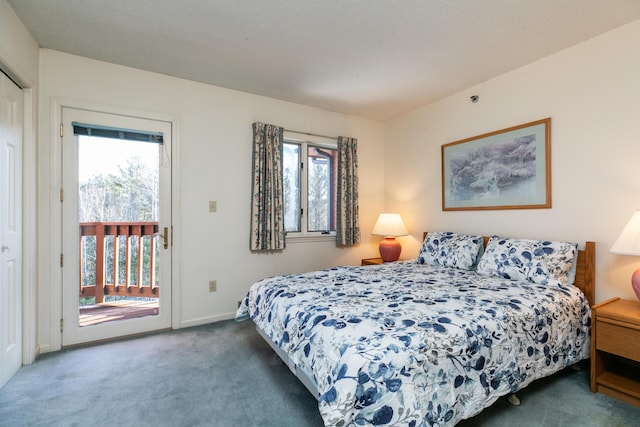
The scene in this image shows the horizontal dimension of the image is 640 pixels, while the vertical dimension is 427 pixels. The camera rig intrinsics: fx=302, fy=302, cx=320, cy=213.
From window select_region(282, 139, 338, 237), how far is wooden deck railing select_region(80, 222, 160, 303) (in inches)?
58.2

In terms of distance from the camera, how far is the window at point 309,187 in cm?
369

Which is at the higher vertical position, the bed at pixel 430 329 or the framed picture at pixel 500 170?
the framed picture at pixel 500 170

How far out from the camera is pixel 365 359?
122cm

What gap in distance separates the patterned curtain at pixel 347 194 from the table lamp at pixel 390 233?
1.10 ft

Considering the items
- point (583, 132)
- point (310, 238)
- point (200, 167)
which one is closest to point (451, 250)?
point (583, 132)

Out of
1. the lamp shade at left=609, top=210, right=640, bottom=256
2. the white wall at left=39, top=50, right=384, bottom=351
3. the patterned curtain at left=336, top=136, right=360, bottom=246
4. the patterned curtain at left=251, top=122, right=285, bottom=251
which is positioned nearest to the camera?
the lamp shade at left=609, top=210, right=640, bottom=256

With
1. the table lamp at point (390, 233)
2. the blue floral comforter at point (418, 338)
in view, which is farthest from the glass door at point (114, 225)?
the table lamp at point (390, 233)

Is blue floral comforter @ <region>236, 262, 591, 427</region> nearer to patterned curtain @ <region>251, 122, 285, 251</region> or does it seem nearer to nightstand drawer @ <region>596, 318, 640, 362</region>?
nightstand drawer @ <region>596, 318, 640, 362</region>

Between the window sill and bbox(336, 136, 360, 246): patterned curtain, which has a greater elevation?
bbox(336, 136, 360, 246): patterned curtain

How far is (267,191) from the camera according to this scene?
335 cm

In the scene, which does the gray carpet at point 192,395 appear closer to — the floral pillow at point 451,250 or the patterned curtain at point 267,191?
the floral pillow at point 451,250

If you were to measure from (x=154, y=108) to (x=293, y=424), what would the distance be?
9.41ft

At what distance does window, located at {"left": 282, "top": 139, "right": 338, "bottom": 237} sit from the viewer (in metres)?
3.69

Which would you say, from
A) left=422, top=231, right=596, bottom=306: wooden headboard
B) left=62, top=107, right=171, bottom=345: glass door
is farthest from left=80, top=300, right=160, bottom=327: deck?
left=422, top=231, right=596, bottom=306: wooden headboard
